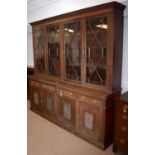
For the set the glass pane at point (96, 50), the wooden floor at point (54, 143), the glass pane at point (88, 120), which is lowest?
the wooden floor at point (54, 143)

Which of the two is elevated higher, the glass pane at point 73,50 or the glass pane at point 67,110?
the glass pane at point 73,50

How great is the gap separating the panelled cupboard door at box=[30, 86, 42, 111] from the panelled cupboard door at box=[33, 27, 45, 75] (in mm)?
398

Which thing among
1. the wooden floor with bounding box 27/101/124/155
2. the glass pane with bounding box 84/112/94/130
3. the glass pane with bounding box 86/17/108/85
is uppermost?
the glass pane with bounding box 86/17/108/85

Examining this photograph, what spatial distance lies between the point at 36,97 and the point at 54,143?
139 cm

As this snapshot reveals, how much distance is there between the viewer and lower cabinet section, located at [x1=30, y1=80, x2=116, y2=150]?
2398mm

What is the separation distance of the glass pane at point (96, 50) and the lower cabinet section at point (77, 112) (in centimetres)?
36

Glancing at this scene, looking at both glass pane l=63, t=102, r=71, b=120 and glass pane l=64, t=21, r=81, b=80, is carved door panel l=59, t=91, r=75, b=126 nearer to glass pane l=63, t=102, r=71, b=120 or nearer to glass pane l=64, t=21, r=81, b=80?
glass pane l=63, t=102, r=71, b=120

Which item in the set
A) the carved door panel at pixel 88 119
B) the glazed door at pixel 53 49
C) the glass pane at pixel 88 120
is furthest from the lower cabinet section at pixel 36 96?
the glass pane at pixel 88 120

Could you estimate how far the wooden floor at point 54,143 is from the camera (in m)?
2.38

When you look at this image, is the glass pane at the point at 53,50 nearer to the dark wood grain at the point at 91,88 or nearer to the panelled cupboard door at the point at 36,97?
the dark wood grain at the point at 91,88

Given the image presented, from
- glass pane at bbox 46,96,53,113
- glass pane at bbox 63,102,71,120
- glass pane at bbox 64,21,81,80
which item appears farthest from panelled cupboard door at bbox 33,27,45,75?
glass pane at bbox 63,102,71,120

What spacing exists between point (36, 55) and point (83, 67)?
5.38 ft

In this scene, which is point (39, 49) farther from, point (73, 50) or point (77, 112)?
point (77, 112)
